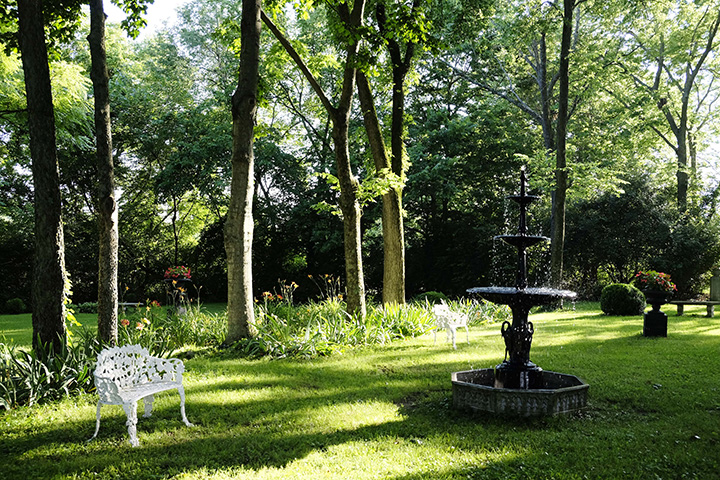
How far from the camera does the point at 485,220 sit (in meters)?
21.3

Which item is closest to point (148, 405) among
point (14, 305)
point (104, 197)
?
point (104, 197)

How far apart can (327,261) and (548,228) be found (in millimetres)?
9986

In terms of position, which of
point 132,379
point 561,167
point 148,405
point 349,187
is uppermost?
point 561,167

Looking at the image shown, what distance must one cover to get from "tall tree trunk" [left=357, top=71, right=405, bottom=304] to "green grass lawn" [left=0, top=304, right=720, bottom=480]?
160 inches

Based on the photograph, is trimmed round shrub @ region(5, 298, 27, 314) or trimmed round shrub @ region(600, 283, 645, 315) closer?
trimmed round shrub @ region(600, 283, 645, 315)

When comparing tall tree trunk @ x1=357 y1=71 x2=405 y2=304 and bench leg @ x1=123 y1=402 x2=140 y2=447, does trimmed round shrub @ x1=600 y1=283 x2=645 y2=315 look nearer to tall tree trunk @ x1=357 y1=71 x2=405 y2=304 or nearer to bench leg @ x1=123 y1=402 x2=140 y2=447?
tall tree trunk @ x1=357 y1=71 x2=405 y2=304

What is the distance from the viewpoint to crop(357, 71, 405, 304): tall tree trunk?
11195mm

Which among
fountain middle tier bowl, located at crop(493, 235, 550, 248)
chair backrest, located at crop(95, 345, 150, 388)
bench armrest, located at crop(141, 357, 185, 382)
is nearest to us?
chair backrest, located at crop(95, 345, 150, 388)

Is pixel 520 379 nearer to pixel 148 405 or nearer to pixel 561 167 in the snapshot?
pixel 148 405

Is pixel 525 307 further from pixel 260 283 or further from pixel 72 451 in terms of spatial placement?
pixel 260 283

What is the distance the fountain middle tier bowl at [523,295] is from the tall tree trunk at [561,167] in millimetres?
11654

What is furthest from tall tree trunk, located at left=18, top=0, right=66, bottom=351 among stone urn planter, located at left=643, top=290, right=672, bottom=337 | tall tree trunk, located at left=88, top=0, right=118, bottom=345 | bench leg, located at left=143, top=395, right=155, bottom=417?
stone urn planter, located at left=643, top=290, right=672, bottom=337

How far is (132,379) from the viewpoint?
16.0ft

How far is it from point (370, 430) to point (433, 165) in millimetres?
16498
